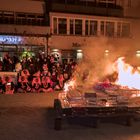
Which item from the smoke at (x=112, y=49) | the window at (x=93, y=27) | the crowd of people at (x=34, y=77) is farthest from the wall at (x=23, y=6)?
the crowd of people at (x=34, y=77)

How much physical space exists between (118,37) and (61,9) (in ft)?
18.7

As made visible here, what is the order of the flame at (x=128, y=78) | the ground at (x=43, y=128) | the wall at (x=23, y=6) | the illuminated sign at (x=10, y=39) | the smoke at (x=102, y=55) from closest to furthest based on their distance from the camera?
1. the ground at (x=43, y=128)
2. the flame at (x=128, y=78)
3. the smoke at (x=102, y=55)
4. the illuminated sign at (x=10, y=39)
5. the wall at (x=23, y=6)

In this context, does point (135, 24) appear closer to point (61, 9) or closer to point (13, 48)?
point (61, 9)

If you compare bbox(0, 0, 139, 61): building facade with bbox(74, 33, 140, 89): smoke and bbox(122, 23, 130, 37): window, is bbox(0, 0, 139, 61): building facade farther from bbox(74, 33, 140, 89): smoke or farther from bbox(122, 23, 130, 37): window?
bbox(74, 33, 140, 89): smoke

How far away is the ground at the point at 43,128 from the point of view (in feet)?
28.5

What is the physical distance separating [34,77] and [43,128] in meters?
7.69

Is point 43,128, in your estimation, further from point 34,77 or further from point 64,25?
point 64,25

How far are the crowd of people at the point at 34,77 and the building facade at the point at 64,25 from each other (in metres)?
6.49

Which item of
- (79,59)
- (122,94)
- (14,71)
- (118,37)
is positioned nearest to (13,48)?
(79,59)

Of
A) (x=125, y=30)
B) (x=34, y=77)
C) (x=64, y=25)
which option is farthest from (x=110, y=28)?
(x=34, y=77)

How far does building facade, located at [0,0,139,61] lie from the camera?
25.3 metres

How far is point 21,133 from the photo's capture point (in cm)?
896

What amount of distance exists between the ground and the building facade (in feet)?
42.9

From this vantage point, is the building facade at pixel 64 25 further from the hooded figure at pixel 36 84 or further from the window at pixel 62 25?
the hooded figure at pixel 36 84
